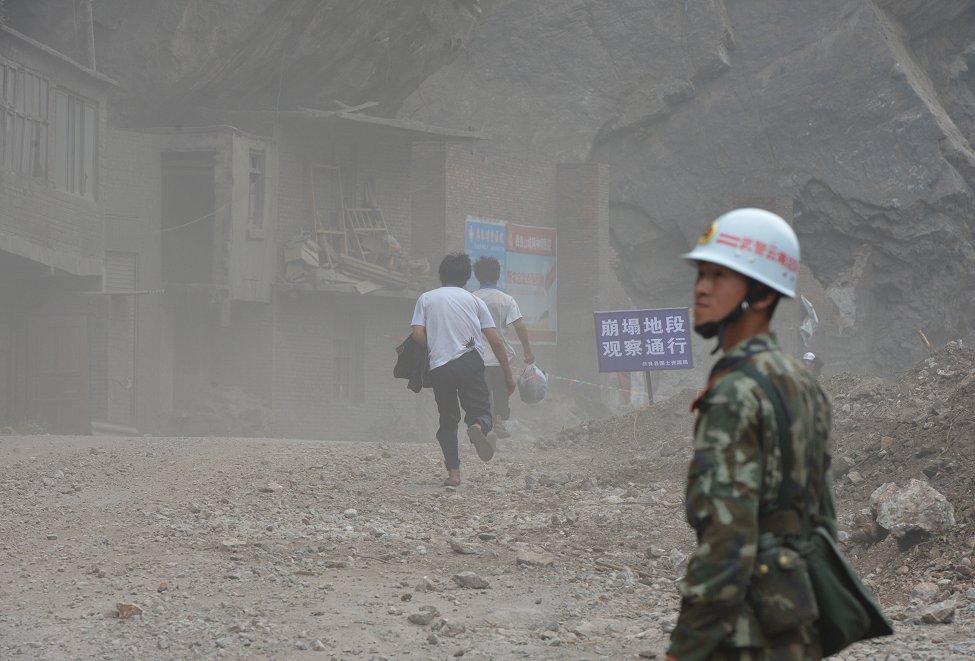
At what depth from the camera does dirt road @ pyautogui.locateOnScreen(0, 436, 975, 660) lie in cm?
606

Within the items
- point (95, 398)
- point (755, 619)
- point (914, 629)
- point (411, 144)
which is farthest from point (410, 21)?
point (755, 619)

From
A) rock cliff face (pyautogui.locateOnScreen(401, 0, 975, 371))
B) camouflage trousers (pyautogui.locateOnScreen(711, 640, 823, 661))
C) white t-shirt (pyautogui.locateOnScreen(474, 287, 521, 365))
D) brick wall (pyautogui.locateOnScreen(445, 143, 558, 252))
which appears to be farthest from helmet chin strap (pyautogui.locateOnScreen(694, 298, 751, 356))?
rock cliff face (pyautogui.locateOnScreen(401, 0, 975, 371))

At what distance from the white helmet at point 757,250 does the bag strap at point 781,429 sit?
0.70ft

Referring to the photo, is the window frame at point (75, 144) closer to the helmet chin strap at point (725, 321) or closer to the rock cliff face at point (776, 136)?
the rock cliff face at point (776, 136)

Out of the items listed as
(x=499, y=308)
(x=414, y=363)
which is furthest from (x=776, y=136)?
(x=414, y=363)

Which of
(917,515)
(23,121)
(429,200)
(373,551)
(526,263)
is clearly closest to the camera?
(917,515)

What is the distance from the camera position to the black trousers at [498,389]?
39.3ft

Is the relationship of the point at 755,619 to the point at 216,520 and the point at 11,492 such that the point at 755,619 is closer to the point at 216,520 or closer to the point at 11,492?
the point at 216,520

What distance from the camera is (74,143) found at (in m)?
20.9

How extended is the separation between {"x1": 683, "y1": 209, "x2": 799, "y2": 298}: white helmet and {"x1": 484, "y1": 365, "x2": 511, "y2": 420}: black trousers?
28.5 ft

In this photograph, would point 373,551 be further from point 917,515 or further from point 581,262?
point 581,262

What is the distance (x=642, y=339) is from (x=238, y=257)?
10909mm

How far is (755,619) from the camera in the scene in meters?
3.01

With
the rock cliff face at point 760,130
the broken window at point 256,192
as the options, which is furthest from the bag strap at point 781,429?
the rock cliff face at point 760,130
